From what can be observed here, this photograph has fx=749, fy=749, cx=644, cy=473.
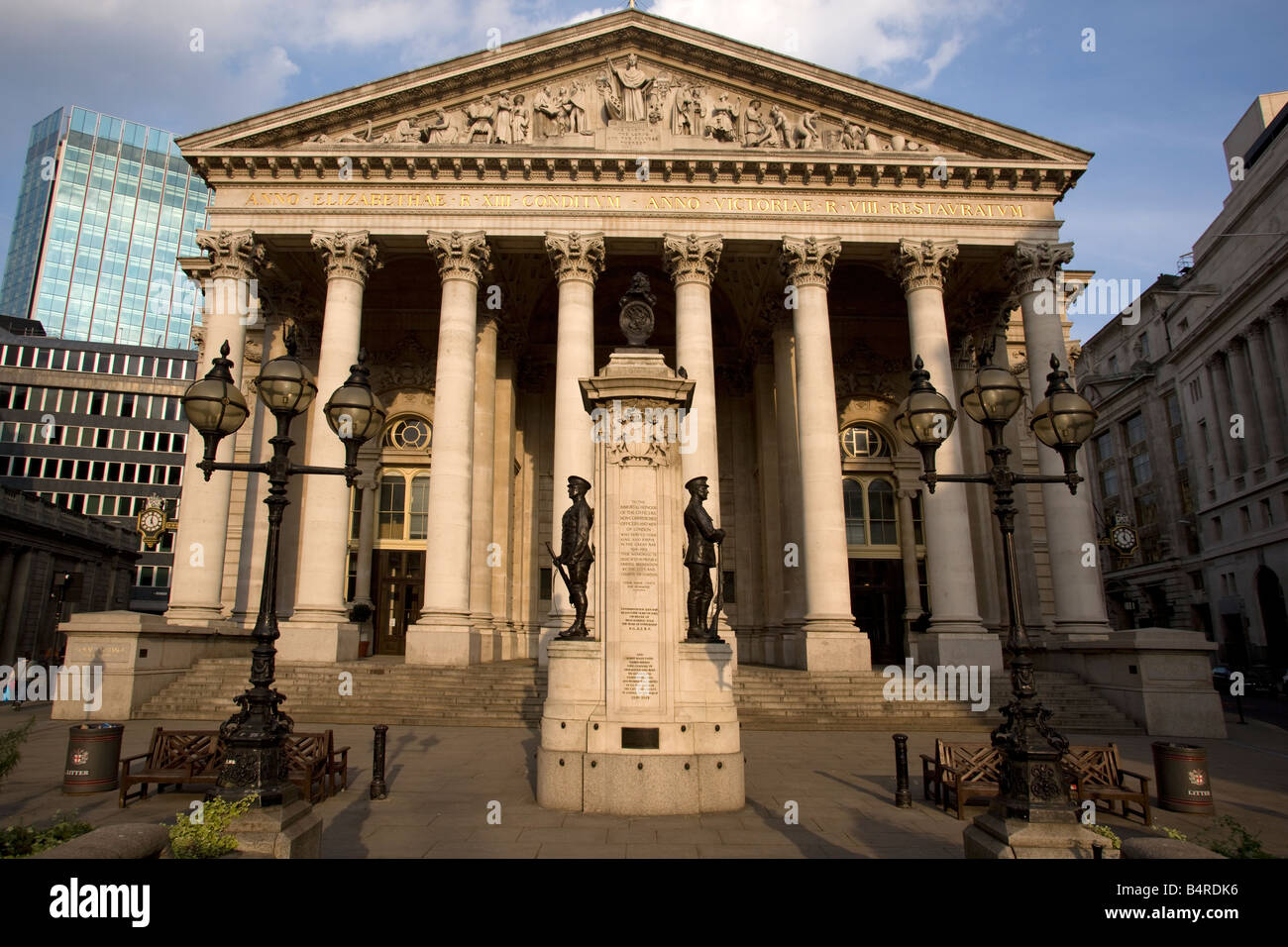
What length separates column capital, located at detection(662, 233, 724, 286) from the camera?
2494 centimetres

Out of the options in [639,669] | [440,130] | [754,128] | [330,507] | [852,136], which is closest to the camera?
[639,669]

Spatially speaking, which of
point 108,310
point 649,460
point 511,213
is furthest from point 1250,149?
point 108,310

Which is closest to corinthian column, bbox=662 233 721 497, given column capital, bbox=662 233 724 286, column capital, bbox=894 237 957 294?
column capital, bbox=662 233 724 286

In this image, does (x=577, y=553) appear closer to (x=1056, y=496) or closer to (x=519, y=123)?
(x=1056, y=496)

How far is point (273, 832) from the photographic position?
5.92 m

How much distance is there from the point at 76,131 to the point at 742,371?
458ft

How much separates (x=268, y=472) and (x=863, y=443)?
28852mm

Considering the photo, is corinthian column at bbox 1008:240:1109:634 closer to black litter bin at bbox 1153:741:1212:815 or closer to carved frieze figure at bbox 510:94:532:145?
black litter bin at bbox 1153:741:1212:815

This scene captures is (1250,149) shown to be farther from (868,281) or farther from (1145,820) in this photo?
(1145,820)

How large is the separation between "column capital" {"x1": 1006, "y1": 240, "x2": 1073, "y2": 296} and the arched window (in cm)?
919

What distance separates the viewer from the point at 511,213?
25.2m

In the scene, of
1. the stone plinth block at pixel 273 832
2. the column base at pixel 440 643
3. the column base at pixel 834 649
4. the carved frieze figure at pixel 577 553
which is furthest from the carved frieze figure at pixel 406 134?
the stone plinth block at pixel 273 832

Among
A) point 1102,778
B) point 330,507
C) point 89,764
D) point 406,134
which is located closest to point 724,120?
point 406,134

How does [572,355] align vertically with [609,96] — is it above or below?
below
